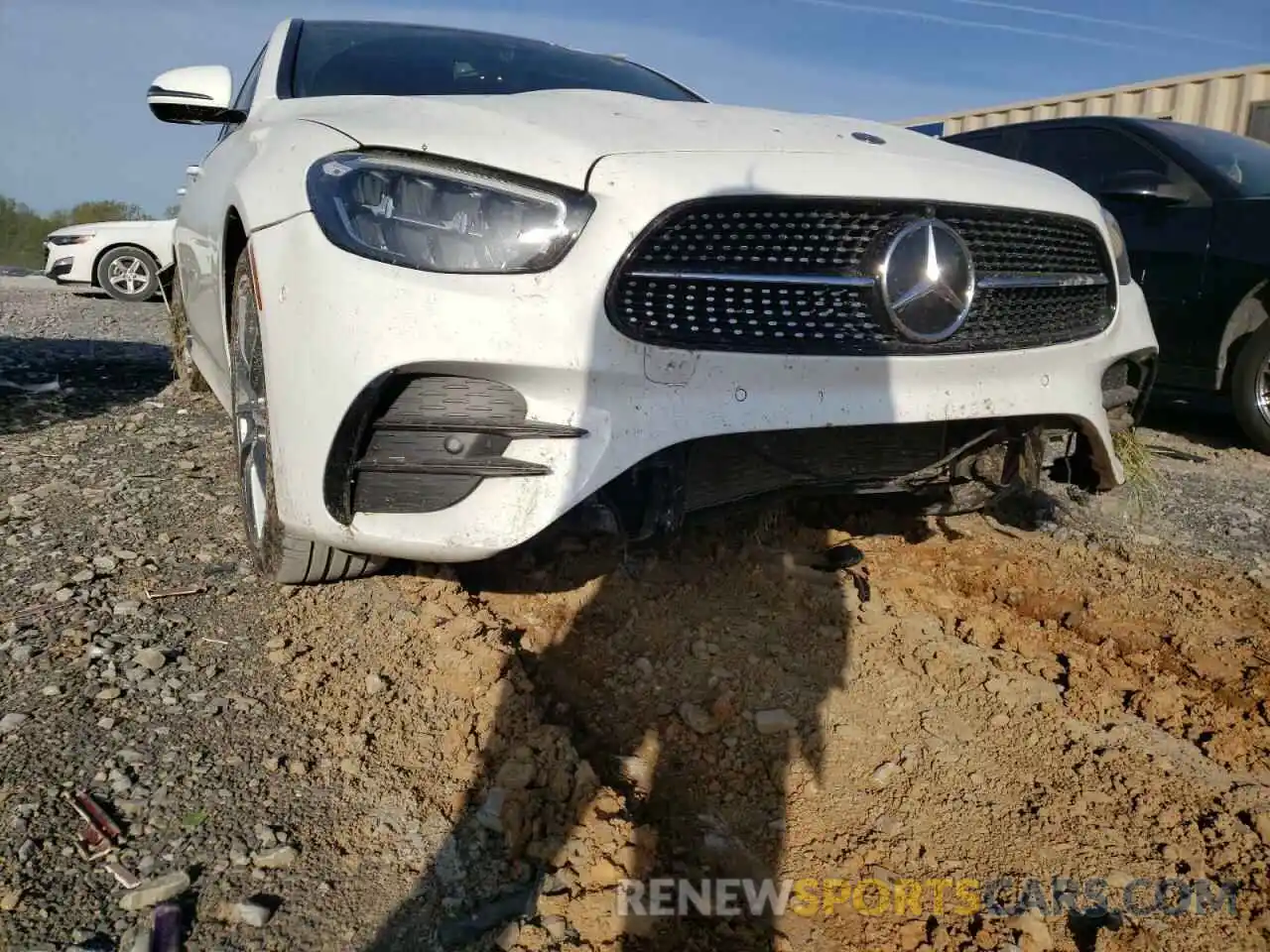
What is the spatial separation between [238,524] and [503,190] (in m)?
1.71

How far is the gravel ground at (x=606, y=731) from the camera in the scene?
65.7 inches

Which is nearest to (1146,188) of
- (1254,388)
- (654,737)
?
(1254,388)

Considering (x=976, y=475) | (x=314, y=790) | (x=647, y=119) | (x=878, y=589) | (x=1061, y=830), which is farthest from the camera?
(x=878, y=589)

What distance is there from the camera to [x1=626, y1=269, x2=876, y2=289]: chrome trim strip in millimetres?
1982

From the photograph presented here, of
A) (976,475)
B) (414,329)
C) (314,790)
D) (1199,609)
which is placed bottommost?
→ (1199,609)

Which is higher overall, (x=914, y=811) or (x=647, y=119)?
(x=647, y=119)

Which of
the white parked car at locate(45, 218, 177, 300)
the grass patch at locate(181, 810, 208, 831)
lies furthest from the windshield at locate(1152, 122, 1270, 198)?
the white parked car at locate(45, 218, 177, 300)

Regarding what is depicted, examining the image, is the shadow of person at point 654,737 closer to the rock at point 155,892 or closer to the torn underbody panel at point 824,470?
the torn underbody panel at point 824,470

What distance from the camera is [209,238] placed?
10.4ft

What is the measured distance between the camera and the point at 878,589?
9.89ft

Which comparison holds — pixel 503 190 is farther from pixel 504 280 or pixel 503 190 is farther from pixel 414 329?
pixel 414 329

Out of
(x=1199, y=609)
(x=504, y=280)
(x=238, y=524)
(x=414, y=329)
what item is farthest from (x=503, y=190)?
(x=1199, y=609)

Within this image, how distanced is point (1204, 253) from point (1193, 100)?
5350 millimetres

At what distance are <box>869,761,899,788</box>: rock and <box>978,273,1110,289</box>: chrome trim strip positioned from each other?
1.11 m
